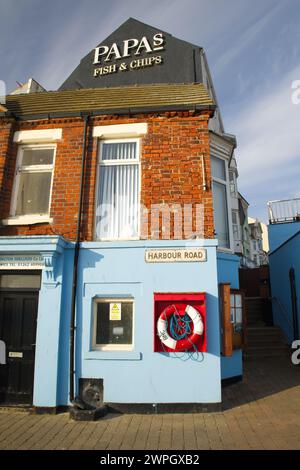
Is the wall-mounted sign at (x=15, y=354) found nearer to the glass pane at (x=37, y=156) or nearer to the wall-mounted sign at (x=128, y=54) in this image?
the glass pane at (x=37, y=156)

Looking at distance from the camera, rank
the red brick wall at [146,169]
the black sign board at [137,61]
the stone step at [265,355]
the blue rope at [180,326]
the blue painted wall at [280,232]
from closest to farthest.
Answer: the blue rope at [180,326] < the red brick wall at [146,169] < the stone step at [265,355] < the black sign board at [137,61] < the blue painted wall at [280,232]

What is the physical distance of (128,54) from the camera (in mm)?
12430

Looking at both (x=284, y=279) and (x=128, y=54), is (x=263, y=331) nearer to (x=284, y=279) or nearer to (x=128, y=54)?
(x=284, y=279)

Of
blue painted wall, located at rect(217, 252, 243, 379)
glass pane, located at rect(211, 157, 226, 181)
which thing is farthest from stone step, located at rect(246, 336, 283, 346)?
glass pane, located at rect(211, 157, 226, 181)

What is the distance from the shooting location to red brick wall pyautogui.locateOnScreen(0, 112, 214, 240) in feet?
21.3

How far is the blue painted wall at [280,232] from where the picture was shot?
48.7 ft

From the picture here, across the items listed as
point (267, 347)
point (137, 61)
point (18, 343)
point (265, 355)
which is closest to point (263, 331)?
point (267, 347)

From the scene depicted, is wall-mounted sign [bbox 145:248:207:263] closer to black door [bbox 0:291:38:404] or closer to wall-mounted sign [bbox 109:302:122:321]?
wall-mounted sign [bbox 109:302:122:321]

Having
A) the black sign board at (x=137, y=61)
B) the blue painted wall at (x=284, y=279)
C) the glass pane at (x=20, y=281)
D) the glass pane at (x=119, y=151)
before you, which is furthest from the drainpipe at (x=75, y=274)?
the blue painted wall at (x=284, y=279)

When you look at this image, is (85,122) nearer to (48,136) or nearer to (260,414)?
(48,136)

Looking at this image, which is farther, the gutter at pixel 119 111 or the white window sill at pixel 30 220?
the gutter at pixel 119 111

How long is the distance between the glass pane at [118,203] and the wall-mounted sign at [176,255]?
66 cm

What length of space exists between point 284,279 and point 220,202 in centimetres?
601

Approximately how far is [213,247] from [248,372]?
4.69m
